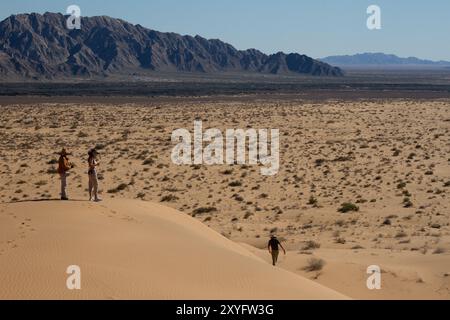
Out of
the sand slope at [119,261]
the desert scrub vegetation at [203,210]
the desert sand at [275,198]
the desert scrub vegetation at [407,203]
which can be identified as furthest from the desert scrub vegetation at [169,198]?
the sand slope at [119,261]

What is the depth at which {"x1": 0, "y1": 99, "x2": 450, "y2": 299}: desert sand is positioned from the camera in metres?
12.5

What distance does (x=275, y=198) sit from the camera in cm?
2644

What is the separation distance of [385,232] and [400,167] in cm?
1382

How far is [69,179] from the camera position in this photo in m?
29.8

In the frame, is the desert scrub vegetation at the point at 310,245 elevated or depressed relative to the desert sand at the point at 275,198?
depressed

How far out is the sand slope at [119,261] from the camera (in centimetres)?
995

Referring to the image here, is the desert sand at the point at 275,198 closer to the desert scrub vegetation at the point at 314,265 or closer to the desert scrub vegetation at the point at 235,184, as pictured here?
the desert scrub vegetation at the point at 314,265

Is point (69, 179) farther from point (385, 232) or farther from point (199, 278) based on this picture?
point (199, 278)

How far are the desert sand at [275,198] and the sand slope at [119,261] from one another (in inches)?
2.2

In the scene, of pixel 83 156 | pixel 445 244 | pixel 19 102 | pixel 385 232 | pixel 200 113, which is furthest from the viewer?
pixel 19 102

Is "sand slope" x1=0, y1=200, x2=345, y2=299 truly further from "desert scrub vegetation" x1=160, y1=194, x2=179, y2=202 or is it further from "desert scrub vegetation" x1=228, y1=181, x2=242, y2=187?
"desert scrub vegetation" x1=228, y1=181, x2=242, y2=187

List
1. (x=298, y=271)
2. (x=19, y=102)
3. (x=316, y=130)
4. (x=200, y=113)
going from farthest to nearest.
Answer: (x=19, y=102) < (x=200, y=113) < (x=316, y=130) < (x=298, y=271)

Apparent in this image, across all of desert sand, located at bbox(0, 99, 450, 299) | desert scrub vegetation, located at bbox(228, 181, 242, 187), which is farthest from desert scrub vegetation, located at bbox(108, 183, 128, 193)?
desert scrub vegetation, located at bbox(228, 181, 242, 187)

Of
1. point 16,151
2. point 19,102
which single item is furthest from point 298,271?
point 19,102
